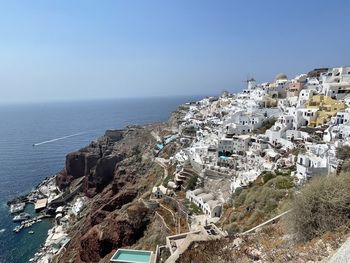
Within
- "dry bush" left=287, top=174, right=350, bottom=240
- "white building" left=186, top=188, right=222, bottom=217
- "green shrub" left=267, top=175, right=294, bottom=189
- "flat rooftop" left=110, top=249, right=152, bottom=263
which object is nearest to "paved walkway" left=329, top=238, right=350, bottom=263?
"dry bush" left=287, top=174, right=350, bottom=240

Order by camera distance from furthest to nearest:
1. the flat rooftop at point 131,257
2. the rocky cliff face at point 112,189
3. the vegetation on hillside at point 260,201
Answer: the rocky cliff face at point 112,189 < the vegetation on hillside at point 260,201 < the flat rooftop at point 131,257

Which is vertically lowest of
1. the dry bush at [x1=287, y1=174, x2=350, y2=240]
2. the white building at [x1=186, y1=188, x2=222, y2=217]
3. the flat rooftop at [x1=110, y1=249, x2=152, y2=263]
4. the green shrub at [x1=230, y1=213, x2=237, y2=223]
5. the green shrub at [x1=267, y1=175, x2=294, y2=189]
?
the white building at [x1=186, y1=188, x2=222, y2=217]

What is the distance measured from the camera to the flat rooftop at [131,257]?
55.4 ft

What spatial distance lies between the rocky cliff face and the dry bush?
2135 centimetres

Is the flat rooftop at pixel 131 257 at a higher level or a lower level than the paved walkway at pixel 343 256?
lower

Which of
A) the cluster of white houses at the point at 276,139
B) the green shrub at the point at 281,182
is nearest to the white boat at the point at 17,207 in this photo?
the cluster of white houses at the point at 276,139

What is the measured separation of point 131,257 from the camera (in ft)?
57.5

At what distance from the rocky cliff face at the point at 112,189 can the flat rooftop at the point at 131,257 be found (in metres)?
12.2

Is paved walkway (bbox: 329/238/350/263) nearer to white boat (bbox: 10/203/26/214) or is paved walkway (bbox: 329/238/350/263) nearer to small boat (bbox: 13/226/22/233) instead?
small boat (bbox: 13/226/22/233)

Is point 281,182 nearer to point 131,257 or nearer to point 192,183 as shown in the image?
point 192,183

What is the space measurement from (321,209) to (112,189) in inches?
1766

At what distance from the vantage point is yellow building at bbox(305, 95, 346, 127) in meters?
38.1

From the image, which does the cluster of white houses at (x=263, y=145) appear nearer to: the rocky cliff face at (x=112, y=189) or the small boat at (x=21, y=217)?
the rocky cliff face at (x=112, y=189)

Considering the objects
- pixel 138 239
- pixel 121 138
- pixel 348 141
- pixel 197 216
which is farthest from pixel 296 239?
pixel 121 138
